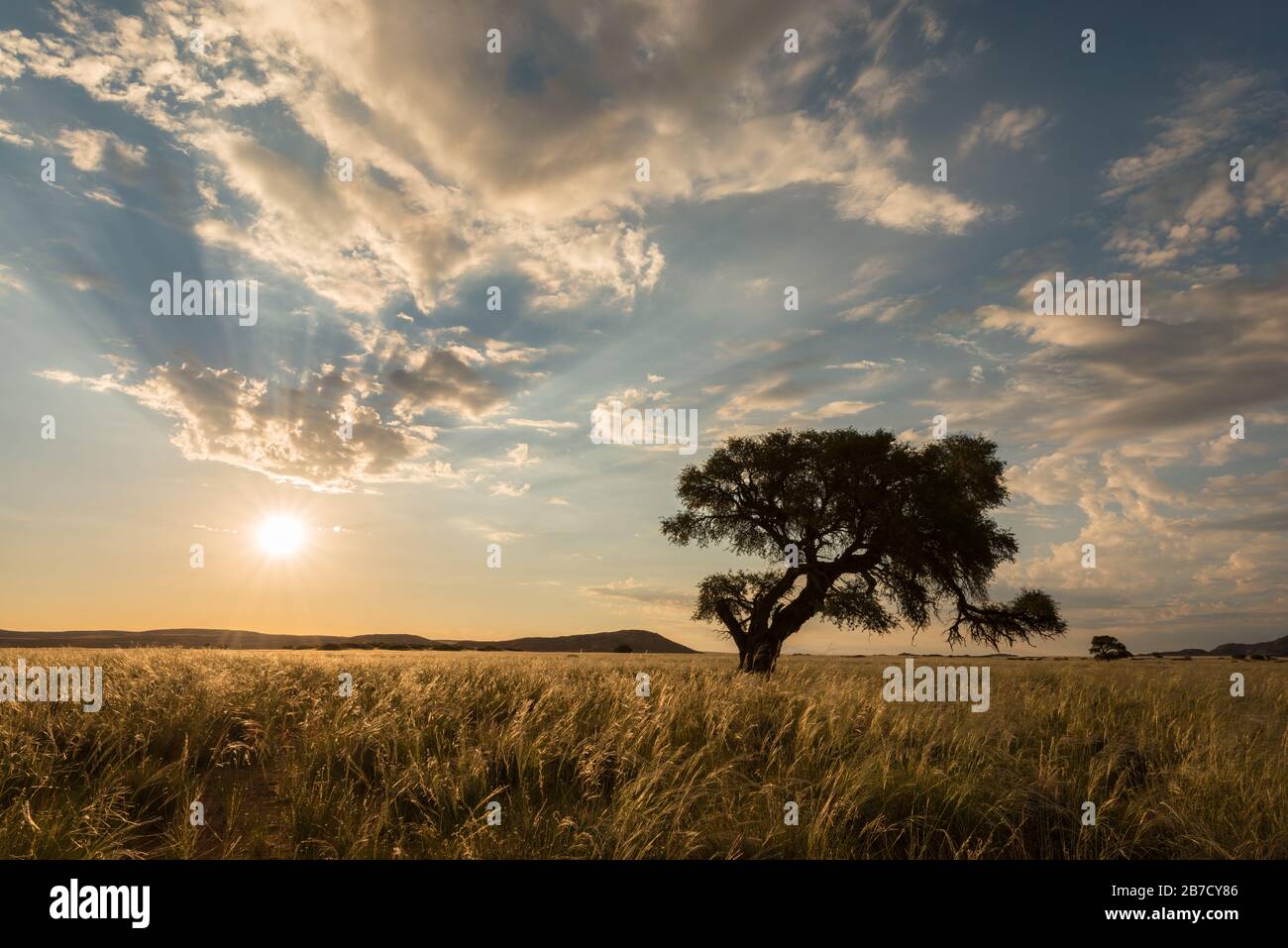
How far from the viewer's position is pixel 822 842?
509 centimetres

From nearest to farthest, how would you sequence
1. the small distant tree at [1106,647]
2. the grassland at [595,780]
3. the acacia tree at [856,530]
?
1. the grassland at [595,780]
2. the acacia tree at [856,530]
3. the small distant tree at [1106,647]

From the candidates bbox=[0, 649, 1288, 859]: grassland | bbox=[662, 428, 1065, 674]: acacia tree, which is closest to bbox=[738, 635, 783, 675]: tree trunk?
bbox=[662, 428, 1065, 674]: acacia tree

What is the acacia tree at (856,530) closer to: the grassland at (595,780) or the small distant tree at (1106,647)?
the grassland at (595,780)

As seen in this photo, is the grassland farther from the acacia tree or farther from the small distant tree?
the small distant tree

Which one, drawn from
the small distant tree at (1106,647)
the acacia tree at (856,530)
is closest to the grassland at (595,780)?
the acacia tree at (856,530)

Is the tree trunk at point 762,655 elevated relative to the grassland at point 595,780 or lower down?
lower down

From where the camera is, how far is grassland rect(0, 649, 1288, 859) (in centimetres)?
540

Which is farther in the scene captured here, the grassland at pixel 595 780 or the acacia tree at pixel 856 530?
the acacia tree at pixel 856 530

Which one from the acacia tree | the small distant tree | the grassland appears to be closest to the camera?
the grassland

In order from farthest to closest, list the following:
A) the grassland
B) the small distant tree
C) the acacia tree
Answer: the small distant tree, the acacia tree, the grassland

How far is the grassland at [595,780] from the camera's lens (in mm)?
5402

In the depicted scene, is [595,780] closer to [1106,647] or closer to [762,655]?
[762,655]

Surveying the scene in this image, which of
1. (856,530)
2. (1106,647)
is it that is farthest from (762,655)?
(1106,647)
